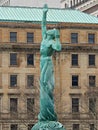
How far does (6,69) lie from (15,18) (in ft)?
23.2

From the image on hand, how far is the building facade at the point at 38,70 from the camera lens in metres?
101

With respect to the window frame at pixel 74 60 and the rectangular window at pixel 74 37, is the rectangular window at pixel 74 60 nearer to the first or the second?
the window frame at pixel 74 60

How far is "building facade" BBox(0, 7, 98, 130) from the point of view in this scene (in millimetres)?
100812

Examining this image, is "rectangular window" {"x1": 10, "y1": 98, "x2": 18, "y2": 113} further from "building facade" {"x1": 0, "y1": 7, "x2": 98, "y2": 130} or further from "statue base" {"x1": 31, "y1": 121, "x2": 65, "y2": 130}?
"statue base" {"x1": 31, "y1": 121, "x2": 65, "y2": 130}

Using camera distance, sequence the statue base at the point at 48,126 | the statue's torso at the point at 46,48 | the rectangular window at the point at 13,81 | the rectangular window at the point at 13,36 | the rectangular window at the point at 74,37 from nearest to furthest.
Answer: the statue base at the point at 48,126, the statue's torso at the point at 46,48, the rectangular window at the point at 13,81, the rectangular window at the point at 13,36, the rectangular window at the point at 74,37

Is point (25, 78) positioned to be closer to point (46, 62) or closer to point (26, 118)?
point (26, 118)

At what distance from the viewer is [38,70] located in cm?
10331

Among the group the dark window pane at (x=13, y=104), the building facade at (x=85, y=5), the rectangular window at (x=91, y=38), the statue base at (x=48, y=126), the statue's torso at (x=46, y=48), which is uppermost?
the building facade at (x=85, y=5)

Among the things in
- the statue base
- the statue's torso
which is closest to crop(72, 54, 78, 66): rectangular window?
the statue's torso

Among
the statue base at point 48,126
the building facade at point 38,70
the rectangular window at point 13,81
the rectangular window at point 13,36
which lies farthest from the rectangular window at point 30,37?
the statue base at point 48,126

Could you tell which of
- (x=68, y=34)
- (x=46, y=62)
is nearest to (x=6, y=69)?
(x=68, y=34)

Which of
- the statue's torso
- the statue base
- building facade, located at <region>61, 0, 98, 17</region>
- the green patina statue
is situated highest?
building facade, located at <region>61, 0, 98, 17</region>

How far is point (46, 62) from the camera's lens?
37562 mm

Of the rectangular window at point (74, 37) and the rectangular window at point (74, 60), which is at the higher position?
the rectangular window at point (74, 37)
